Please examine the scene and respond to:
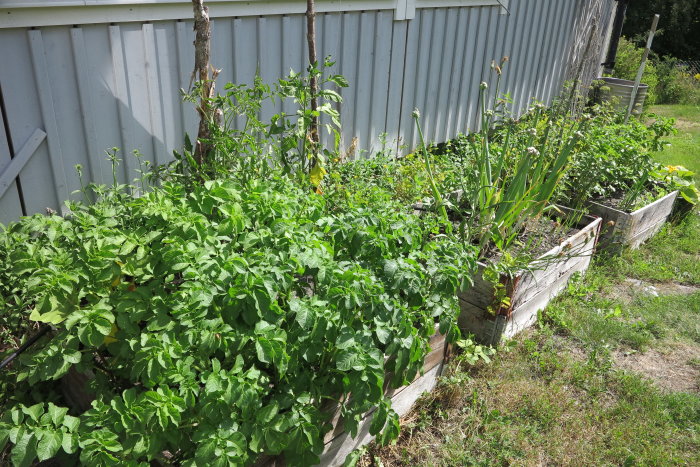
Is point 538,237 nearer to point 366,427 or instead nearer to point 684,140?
point 366,427

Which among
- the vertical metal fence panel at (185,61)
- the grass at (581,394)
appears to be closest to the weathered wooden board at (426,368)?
the grass at (581,394)

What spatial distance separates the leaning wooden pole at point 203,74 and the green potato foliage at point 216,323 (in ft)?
2.00

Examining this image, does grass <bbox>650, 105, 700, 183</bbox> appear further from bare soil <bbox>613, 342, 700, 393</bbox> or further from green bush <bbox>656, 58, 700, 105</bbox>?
bare soil <bbox>613, 342, 700, 393</bbox>

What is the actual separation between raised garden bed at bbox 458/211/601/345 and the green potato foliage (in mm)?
879

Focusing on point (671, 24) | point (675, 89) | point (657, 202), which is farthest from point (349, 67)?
point (671, 24)

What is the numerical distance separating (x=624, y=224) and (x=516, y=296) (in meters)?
1.75

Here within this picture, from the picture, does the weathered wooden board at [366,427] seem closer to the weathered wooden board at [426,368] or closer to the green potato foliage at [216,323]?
the weathered wooden board at [426,368]

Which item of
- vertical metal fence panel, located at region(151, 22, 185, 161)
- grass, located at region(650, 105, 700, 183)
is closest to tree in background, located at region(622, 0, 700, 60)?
grass, located at region(650, 105, 700, 183)

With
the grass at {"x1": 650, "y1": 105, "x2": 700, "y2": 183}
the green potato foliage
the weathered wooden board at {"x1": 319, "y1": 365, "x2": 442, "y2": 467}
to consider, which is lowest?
the grass at {"x1": 650, "y1": 105, "x2": 700, "y2": 183}

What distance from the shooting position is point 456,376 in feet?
10.4

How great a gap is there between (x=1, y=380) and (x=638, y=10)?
19.6 meters

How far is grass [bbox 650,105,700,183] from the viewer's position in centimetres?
762

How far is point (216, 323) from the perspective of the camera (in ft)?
6.47

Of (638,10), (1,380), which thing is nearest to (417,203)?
(1,380)
